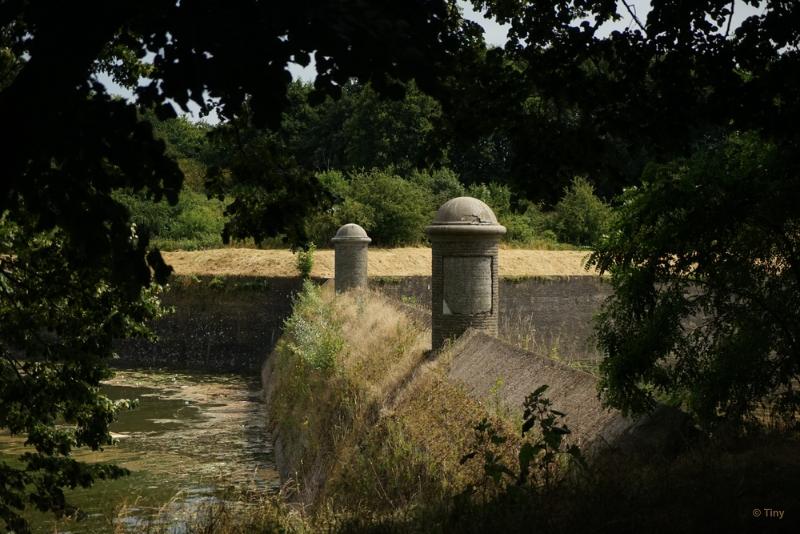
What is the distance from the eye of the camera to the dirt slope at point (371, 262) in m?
30.2

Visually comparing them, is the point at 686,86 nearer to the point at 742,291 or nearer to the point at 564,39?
the point at 564,39

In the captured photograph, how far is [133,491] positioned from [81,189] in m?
9.93

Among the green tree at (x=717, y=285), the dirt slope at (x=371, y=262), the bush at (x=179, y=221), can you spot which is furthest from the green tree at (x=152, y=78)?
the bush at (x=179, y=221)

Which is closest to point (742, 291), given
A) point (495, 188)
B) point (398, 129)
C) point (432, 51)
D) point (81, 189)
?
point (432, 51)

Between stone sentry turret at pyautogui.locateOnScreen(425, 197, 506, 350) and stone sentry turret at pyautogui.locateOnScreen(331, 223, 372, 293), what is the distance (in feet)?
36.8

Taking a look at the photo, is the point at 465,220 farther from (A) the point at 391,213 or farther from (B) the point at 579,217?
(B) the point at 579,217

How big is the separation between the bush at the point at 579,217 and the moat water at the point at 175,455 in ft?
65.5

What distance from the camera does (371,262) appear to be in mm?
31078

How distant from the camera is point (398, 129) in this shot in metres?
51.9

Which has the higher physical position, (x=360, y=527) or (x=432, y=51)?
(x=432, y=51)

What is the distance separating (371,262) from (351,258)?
295 inches

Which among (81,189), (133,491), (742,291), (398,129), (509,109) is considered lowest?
(133,491)

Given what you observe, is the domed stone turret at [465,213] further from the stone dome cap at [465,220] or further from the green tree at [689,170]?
the green tree at [689,170]

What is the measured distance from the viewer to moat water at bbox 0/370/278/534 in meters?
11.9
